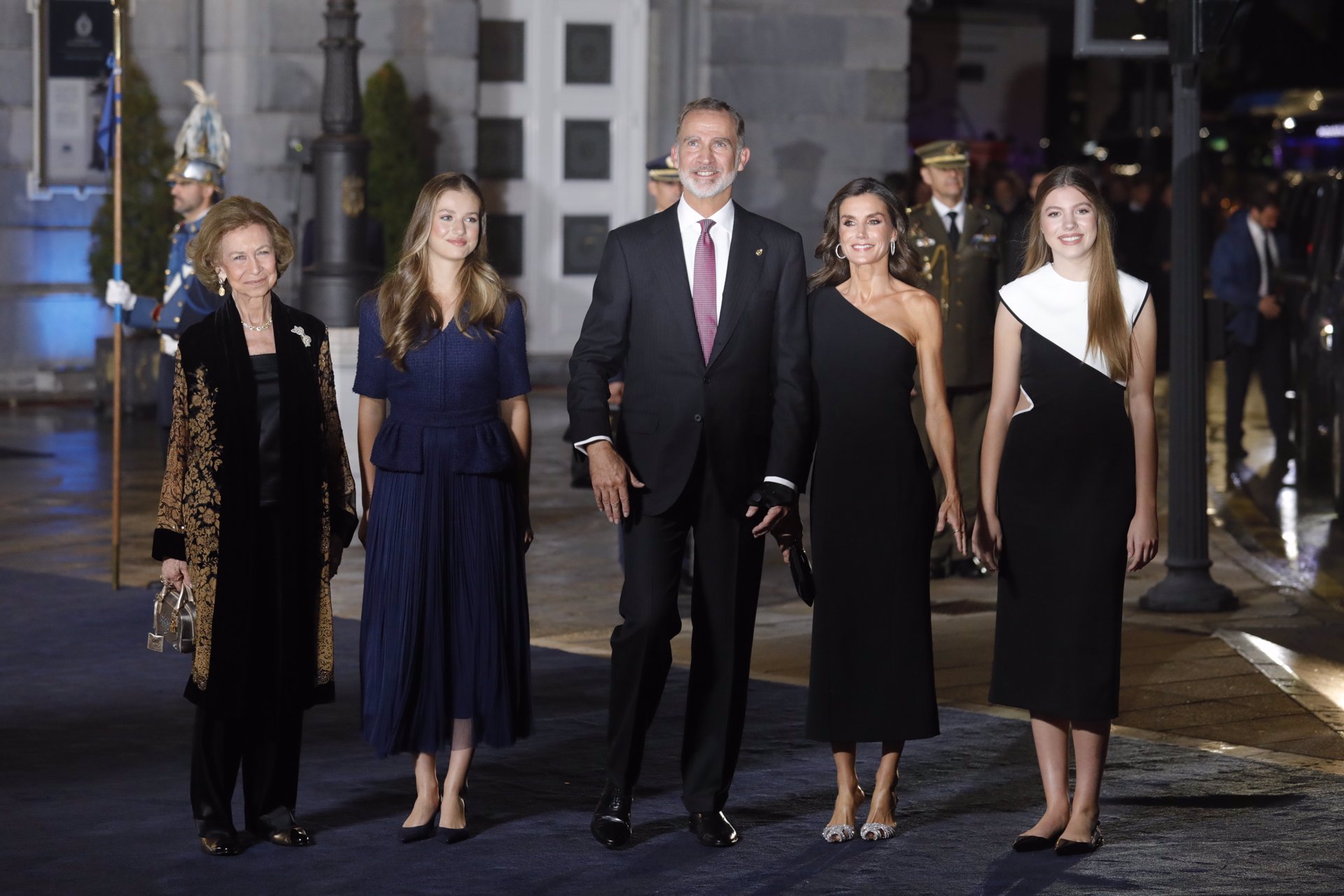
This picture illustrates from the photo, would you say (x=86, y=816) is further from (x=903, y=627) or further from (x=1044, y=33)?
(x=1044, y=33)

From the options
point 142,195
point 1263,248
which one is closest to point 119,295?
point 142,195

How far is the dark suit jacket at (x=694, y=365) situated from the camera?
19.6 ft

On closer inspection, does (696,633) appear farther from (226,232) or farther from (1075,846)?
(226,232)

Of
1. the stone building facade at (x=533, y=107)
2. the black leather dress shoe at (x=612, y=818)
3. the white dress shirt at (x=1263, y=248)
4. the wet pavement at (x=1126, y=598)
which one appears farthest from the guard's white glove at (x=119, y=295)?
the white dress shirt at (x=1263, y=248)

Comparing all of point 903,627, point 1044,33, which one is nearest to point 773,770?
point 903,627

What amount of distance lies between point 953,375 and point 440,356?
476 centimetres

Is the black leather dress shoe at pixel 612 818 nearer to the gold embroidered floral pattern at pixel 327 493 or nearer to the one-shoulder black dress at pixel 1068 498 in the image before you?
the gold embroidered floral pattern at pixel 327 493

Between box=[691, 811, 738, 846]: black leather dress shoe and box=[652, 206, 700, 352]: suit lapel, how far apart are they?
4.15 ft

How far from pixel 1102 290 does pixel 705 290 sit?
1.07 meters

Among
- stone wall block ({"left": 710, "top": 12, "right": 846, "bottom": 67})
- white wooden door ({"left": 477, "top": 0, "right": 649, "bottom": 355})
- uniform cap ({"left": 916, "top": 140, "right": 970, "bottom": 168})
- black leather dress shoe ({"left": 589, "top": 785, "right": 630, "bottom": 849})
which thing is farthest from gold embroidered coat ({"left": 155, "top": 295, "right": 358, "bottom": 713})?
stone wall block ({"left": 710, "top": 12, "right": 846, "bottom": 67})

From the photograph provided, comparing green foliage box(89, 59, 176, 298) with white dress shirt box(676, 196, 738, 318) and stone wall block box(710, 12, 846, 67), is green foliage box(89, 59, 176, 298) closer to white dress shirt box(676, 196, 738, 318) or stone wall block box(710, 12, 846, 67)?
stone wall block box(710, 12, 846, 67)

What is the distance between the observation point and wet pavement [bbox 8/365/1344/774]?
7598 millimetres

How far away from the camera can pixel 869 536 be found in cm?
608

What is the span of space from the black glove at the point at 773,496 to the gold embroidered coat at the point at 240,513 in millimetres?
1179
